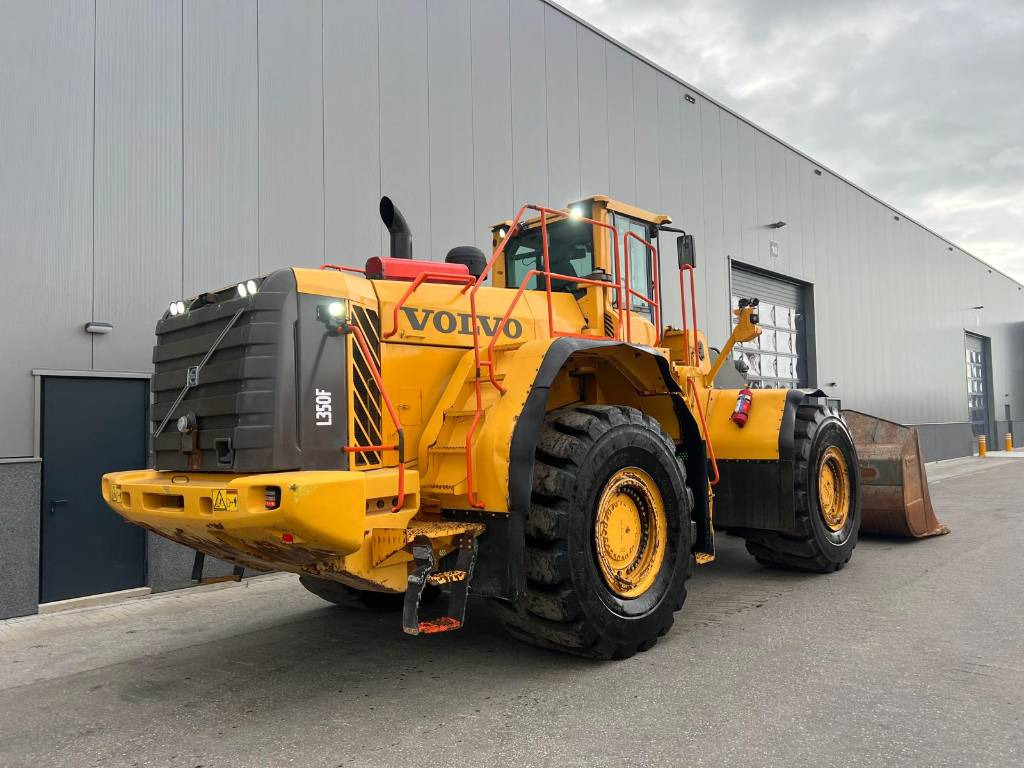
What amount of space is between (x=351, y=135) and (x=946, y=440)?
82.3ft

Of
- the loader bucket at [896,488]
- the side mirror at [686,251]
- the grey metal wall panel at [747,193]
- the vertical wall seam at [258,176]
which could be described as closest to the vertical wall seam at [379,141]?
the vertical wall seam at [258,176]

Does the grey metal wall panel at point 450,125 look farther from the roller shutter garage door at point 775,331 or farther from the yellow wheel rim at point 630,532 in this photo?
the roller shutter garage door at point 775,331

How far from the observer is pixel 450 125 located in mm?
10141

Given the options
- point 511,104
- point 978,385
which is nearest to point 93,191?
point 511,104

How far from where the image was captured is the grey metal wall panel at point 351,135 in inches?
347

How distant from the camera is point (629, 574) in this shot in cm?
491

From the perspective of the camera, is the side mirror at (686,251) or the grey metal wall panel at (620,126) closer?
the side mirror at (686,251)

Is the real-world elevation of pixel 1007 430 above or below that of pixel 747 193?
below

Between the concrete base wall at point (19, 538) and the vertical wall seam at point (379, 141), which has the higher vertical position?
the vertical wall seam at point (379, 141)

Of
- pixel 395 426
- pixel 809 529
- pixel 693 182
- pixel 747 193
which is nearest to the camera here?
pixel 395 426

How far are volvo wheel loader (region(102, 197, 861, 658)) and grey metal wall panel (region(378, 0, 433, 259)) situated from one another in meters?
4.15

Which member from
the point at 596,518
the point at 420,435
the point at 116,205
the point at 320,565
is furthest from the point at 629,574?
the point at 116,205

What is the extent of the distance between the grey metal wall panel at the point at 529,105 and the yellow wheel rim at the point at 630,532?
7.03 m

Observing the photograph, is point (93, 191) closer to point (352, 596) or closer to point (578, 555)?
point (352, 596)
